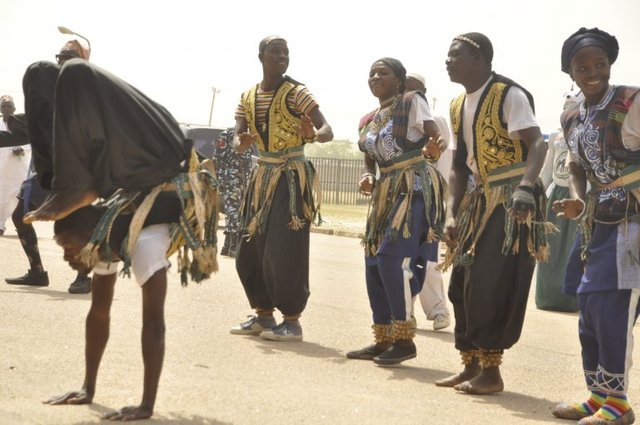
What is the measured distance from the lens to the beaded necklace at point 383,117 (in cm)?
855

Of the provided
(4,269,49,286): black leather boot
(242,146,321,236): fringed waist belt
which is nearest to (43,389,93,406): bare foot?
(242,146,321,236): fringed waist belt

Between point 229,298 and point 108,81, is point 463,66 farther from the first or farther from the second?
point 229,298

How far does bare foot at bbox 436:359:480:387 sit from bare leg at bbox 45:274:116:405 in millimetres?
2368

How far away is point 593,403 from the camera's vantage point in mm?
6641

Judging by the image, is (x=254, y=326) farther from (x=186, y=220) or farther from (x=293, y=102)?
(x=186, y=220)

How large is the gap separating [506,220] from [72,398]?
2.85 meters

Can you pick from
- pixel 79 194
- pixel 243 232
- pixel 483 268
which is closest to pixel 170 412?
pixel 79 194

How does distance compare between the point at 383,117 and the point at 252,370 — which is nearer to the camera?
the point at 252,370

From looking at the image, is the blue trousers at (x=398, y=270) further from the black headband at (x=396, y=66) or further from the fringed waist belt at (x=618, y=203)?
the fringed waist belt at (x=618, y=203)

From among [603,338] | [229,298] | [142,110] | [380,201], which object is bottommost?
[229,298]

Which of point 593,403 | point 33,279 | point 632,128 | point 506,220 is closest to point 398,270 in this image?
point 506,220

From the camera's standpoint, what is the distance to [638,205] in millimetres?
6488

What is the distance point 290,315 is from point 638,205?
3.54 m

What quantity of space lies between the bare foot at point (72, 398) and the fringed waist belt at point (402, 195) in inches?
112
